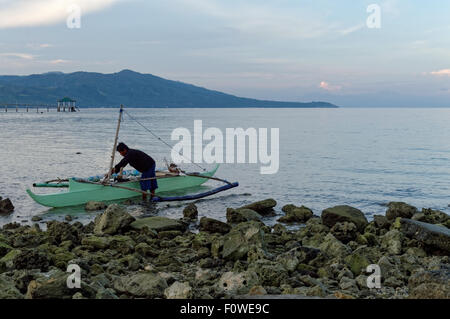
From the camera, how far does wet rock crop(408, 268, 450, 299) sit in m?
6.72

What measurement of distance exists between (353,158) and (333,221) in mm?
25732

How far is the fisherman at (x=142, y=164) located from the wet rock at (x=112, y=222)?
4.70 meters

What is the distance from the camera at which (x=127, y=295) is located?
764cm

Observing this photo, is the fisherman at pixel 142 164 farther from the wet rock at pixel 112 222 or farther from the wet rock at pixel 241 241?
the wet rock at pixel 241 241

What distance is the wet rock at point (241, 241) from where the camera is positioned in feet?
33.7

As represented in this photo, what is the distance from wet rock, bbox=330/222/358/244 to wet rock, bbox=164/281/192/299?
20.0 feet

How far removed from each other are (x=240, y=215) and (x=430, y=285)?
29.6 ft

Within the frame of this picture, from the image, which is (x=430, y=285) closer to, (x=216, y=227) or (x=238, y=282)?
(x=238, y=282)

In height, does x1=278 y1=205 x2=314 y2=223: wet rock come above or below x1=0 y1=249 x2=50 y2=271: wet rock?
below

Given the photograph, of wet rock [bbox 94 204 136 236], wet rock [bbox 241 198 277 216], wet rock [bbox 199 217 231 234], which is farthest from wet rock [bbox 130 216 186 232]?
wet rock [bbox 241 198 277 216]

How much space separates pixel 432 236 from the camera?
36.3 feet

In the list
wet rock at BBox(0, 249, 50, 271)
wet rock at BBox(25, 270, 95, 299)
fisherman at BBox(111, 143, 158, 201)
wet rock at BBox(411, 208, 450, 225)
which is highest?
fisherman at BBox(111, 143, 158, 201)

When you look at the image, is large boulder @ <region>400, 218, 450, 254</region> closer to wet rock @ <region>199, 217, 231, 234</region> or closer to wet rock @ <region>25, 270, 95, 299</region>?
wet rock @ <region>199, 217, 231, 234</region>
